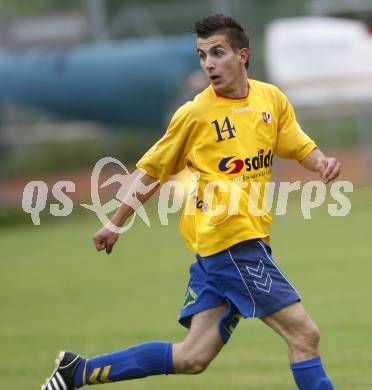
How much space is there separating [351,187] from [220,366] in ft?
39.3

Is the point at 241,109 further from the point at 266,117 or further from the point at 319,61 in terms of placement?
the point at 319,61

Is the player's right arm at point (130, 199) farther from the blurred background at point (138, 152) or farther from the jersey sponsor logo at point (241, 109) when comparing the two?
the blurred background at point (138, 152)

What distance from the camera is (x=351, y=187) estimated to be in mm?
19094

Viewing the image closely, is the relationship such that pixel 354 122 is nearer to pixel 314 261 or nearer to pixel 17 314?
pixel 314 261

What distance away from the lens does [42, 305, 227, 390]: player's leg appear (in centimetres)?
534

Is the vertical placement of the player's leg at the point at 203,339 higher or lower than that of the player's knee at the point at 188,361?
higher

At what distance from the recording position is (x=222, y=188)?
5312 millimetres

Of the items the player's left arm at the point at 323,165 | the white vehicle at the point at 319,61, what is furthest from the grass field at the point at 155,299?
the white vehicle at the point at 319,61

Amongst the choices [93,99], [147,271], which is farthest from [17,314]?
[93,99]

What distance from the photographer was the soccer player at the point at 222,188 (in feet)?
17.3

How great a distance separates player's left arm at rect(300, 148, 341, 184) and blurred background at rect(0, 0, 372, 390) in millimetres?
1532

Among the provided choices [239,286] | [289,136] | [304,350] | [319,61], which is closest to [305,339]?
[304,350]

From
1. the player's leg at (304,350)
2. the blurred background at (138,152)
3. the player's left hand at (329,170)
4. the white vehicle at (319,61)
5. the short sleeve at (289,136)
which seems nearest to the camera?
the player's leg at (304,350)

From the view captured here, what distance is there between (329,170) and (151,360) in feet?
4.19
